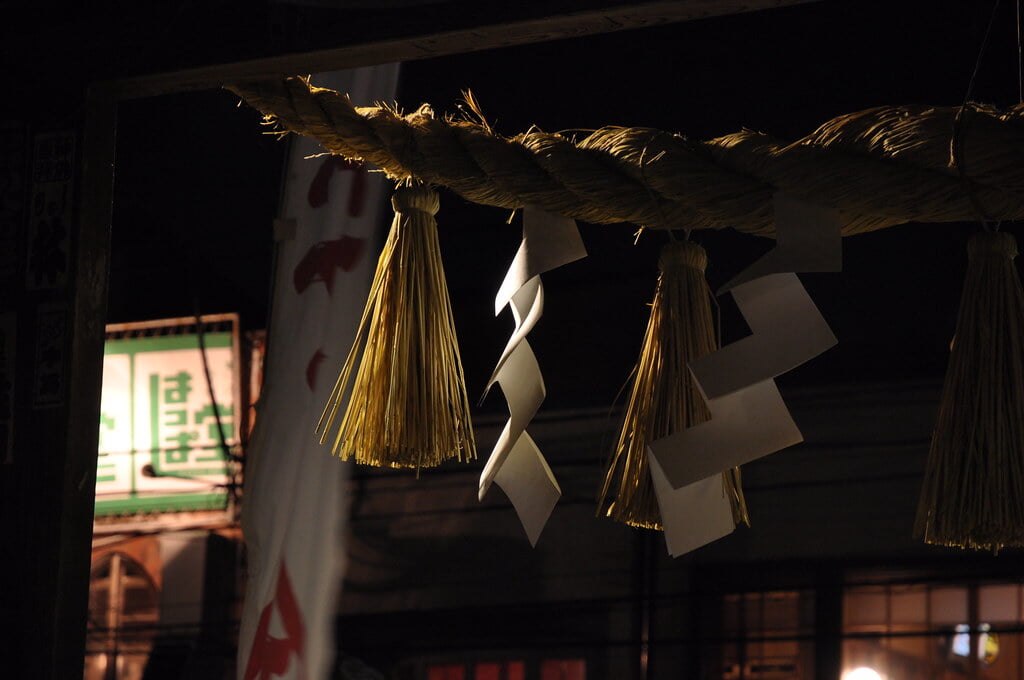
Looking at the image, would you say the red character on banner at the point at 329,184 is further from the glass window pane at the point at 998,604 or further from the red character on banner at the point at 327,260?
the glass window pane at the point at 998,604

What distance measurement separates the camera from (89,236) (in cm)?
100

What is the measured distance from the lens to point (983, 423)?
2.73ft

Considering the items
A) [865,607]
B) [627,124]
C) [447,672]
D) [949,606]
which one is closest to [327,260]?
[627,124]

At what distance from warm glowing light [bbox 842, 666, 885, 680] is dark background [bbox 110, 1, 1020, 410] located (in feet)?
1.84

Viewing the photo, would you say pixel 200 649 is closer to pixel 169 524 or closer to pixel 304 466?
pixel 169 524

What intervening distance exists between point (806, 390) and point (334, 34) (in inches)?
63.5

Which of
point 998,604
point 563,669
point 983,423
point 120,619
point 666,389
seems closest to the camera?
point 983,423

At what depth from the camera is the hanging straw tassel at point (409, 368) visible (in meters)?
0.98

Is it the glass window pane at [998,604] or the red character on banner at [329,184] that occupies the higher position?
the red character on banner at [329,184]

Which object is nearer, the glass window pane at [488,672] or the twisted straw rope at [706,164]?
the twisted straw rope at [706,164]

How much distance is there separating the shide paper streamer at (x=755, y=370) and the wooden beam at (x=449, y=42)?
6.0 inches

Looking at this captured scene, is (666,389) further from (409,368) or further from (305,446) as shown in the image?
(305,446)

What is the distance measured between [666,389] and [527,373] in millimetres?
128

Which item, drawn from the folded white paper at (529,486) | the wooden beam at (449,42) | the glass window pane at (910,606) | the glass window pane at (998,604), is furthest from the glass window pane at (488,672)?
the wooden beam at (449,42)
